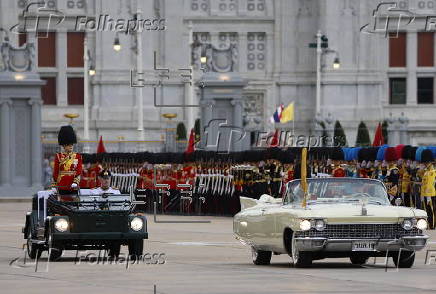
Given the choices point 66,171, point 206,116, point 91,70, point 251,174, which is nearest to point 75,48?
point 91,70

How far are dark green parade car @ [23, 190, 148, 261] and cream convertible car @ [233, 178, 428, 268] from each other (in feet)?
6.43

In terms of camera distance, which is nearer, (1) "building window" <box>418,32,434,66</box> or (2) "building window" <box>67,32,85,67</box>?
(2) "building window" <box>67,32,85,67</box>

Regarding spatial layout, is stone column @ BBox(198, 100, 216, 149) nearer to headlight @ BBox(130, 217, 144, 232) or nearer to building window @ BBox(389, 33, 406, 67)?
building window @ BBox(389, 33, 406, 67)

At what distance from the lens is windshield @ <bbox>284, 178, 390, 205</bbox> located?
930 inches

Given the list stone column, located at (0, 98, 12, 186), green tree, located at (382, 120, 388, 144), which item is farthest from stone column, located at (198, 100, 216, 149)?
green tree, located at (382, 120, 388, 144)

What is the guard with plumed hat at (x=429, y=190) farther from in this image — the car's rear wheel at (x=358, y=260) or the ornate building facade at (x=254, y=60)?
the ornate building facade at (x=254, y=60)

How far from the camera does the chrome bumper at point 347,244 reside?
22391 mm

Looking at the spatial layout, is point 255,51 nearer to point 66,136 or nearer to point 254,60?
point 254,60

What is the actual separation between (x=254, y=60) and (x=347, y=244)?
61821 millimetres

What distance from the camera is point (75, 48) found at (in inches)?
3290

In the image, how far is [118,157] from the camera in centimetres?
5425

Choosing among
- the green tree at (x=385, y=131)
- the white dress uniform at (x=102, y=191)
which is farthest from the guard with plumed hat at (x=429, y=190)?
the green tree at (x=385, y=131)

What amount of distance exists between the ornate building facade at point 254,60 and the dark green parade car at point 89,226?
5445 cm

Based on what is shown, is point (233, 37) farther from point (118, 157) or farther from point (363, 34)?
point (118, 157)
